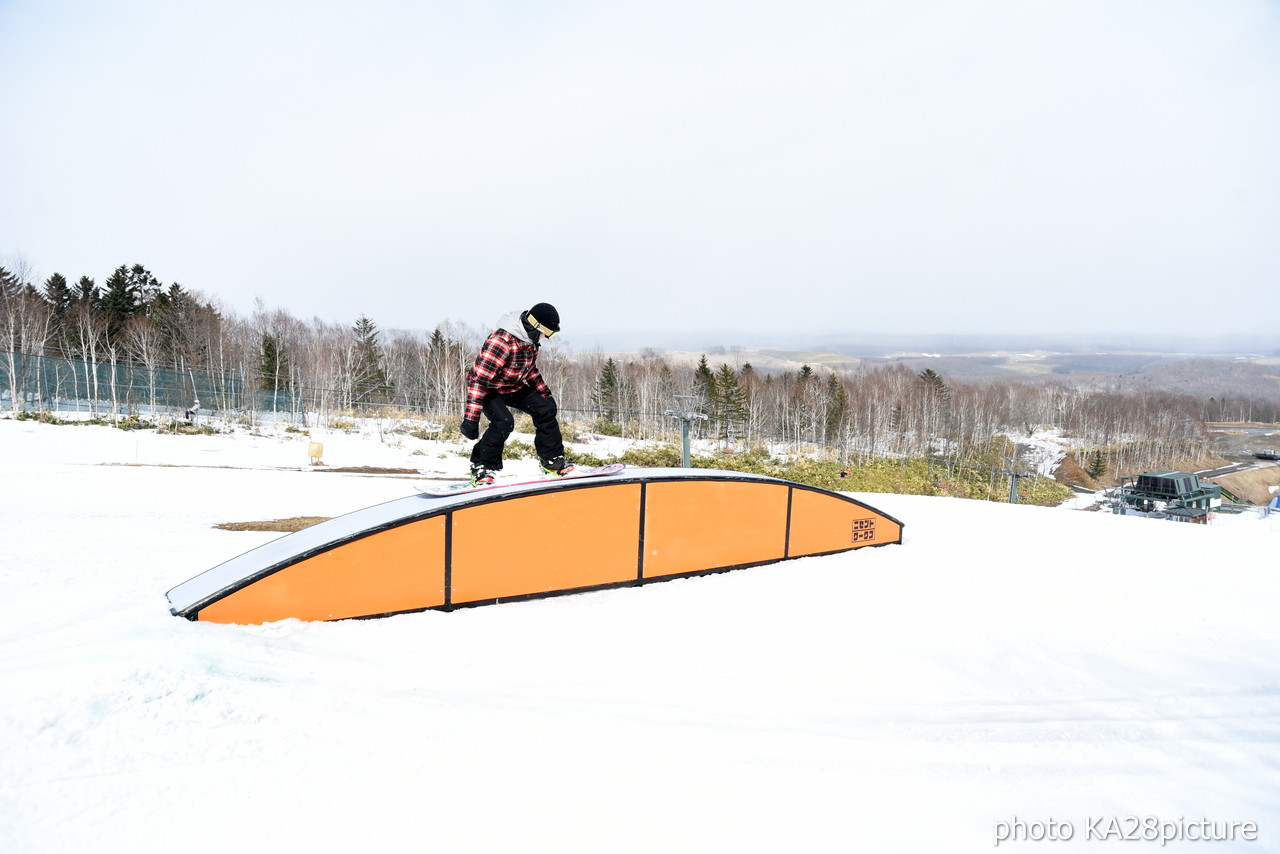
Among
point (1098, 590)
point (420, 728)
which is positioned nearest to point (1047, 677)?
point (1098, 590)

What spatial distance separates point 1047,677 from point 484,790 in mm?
3287

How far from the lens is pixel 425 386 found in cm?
4156

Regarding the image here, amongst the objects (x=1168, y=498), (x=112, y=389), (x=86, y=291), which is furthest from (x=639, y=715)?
(x=86, y=291)

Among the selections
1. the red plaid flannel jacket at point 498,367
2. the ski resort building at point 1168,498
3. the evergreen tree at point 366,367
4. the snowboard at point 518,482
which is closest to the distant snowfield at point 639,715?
the snowboard at point 518,482

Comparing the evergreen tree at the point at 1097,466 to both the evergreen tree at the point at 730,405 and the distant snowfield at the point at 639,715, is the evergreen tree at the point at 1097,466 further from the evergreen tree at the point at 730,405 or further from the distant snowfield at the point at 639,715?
the distant snowfield at the point at 639,715

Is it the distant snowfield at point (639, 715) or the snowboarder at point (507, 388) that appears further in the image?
the snowboarder at point (507, 388)

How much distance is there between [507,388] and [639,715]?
3.04m

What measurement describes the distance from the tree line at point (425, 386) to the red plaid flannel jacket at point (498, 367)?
17.6 metres

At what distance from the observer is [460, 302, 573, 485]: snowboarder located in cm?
503

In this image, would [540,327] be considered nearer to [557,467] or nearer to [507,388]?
[507,388]

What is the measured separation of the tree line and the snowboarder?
1745 cm

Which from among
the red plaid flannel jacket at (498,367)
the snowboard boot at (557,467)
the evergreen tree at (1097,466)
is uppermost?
the red plaid flannel jacket at (498,367)

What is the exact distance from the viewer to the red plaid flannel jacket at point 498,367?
5.02m

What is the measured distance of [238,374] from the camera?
38.2 metres
